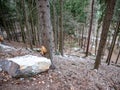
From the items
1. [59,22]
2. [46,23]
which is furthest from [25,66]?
[59,22]

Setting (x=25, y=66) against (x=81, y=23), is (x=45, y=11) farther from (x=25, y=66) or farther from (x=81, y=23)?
(x=81, y=23)

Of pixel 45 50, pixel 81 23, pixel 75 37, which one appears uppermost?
pixel 45 50

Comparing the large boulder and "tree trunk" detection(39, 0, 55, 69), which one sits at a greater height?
"tree trunk" detection(39, 0, 55, 69)

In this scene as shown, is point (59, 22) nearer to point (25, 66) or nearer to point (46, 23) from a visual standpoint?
point (46, 23)

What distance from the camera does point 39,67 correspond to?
4078 mm

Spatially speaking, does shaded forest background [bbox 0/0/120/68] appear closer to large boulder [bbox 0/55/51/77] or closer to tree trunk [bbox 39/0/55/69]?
tree trunk [bbox 39/0/55/69]

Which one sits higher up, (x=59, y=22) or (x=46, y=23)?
(x=46, y=23)

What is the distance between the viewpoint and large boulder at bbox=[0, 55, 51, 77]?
3.76 meters

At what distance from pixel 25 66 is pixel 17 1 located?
10704 mm

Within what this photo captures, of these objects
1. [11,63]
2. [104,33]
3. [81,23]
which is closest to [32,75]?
[11,63]

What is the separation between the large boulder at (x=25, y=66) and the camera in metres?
3.76

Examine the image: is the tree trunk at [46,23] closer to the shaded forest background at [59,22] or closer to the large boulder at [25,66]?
the large boulder at [25,66]

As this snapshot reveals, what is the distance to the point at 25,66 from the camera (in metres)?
3.79

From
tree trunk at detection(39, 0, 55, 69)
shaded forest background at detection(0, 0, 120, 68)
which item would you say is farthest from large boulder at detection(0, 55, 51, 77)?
shaded forest background at detection(0, 0, 120, 68)
